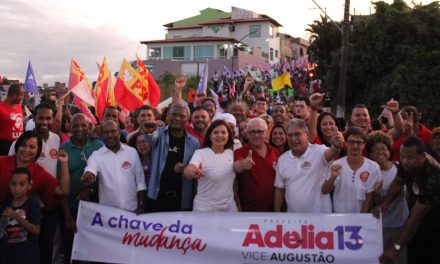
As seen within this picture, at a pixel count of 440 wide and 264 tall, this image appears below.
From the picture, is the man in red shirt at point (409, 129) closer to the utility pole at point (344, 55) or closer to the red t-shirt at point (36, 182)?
the red t-shirt at point (36, 182)

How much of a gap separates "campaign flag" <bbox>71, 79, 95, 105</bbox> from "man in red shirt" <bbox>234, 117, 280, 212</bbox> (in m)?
5.99

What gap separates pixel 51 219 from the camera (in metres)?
5.16

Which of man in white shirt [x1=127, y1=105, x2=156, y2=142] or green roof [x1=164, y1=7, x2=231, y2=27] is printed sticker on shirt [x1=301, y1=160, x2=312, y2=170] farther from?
green roof [x1=164, y1=7, x2=231, y2=27]

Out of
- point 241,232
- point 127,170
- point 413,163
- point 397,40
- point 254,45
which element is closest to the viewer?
point 413,163

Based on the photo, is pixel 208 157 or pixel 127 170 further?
pixel 127 170

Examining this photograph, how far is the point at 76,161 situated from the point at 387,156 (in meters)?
3.41

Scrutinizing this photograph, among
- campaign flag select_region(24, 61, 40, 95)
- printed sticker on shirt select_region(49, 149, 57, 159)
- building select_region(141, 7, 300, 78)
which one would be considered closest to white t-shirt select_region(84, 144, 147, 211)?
printed sticker on shirt select_region(49, 149, 57, 159)

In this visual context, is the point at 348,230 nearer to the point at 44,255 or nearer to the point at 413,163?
the point at 413,163

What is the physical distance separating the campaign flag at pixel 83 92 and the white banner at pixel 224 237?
532 cm

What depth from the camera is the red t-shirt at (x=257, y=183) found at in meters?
4.79

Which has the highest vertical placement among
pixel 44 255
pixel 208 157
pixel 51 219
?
pixel 208 157

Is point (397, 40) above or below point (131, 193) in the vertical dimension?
above

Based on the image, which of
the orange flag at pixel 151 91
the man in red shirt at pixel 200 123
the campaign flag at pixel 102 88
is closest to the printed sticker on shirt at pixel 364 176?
the man in red shirt at pixel 200 123

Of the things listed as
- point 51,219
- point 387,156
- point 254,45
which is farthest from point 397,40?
point 254,45
